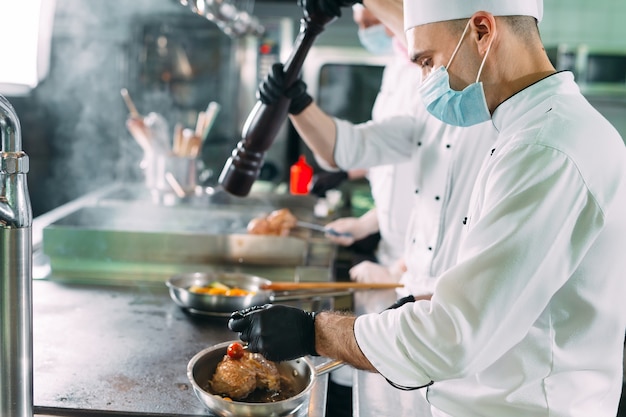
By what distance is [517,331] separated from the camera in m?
1.17

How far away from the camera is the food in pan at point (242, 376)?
1.39 meters

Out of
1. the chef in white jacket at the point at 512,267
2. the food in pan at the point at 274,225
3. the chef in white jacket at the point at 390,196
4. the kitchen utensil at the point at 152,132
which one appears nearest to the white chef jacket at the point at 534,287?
the chef in white jacket at the point at 512,267

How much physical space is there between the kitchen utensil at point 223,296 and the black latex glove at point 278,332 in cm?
63

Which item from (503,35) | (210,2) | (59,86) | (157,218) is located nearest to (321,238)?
(157,218)

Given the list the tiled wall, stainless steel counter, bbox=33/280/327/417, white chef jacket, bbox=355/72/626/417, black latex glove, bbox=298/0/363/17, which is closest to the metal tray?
stainless steel counter, bbox=33/280/327/417

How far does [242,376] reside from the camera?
1.41 m

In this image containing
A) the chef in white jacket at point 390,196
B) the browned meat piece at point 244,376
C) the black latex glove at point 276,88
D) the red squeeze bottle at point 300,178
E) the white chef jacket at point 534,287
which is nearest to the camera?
the white chef jacket at point 534,287

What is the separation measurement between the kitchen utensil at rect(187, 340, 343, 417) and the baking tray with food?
41 cm

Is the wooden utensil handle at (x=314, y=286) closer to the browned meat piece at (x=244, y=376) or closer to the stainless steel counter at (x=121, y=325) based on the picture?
the stainless steel counter at (x=121, y=325)

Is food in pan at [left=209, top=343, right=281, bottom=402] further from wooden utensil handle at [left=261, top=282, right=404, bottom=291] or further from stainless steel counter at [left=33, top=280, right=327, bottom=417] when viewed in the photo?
wooden utensil handle at [left=261, top=282, right=404, bottom=291]

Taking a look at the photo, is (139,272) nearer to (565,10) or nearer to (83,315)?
(83,315)

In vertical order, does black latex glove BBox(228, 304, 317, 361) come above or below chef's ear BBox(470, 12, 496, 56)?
below

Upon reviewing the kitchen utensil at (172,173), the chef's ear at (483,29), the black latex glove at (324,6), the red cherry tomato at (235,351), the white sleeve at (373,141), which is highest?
the black latex glove at (324,6)

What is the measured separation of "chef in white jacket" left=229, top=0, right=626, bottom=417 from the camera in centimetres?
112
